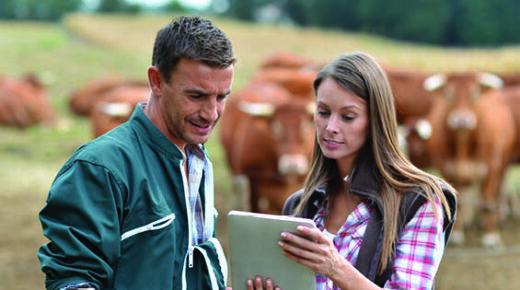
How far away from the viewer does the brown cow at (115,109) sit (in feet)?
21.8

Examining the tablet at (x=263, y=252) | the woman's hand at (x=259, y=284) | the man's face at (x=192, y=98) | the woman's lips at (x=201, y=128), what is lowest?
the woman's hand at (x=259, y=284)

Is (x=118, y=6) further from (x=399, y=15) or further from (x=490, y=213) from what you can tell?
(x=490, y=213)

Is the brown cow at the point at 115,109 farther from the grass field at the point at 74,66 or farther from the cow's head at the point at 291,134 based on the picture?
the cow's head at the point at 291,134

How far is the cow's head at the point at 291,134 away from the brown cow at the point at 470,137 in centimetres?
194

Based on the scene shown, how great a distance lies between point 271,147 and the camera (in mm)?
7016

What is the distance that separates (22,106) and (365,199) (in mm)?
14341

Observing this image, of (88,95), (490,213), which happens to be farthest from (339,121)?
(88,95)

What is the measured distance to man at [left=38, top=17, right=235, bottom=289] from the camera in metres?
1.48

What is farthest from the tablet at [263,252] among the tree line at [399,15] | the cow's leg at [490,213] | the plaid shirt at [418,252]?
the tree line at [399,15]

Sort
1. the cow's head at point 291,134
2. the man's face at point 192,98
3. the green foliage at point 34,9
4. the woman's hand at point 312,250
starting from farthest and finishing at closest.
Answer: the green foliage at point 34,9 < the cow's head at point 291,134 < the man's face at point 192,98 < the woman's hand at point 312,250

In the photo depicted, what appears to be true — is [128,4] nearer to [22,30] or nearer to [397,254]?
[22,30]

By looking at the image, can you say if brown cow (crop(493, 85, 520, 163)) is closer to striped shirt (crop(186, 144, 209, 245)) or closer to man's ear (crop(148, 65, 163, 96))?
striped shirt (crop(186, 144, 209, 245))

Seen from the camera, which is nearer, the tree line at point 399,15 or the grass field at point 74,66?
the grass field at point 74,66

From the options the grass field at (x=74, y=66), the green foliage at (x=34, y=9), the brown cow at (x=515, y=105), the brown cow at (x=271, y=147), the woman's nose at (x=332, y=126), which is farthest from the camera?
the green foliage at (x=34, y=9)
